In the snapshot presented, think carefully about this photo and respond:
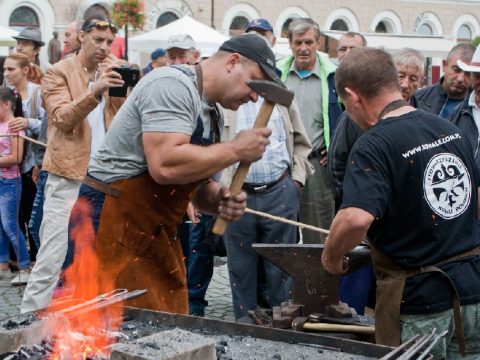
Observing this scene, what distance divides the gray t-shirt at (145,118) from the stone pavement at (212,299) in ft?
9.32

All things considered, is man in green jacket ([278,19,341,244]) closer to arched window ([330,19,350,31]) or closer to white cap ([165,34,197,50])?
white cap ([165,34,197,50])

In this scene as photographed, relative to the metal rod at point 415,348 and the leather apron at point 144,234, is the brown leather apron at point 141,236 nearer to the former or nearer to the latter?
the leather apron at point 144,234

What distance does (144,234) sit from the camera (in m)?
3.91

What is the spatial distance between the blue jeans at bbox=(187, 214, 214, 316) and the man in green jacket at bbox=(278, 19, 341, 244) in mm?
803

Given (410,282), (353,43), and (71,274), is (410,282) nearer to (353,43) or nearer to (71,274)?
(71,274)

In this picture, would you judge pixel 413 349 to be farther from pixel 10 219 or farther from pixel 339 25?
pixel 339 25

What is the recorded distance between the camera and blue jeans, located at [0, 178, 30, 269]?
7.75 m

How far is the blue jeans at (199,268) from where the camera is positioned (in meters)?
6.61

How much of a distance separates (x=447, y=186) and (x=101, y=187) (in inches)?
60.2

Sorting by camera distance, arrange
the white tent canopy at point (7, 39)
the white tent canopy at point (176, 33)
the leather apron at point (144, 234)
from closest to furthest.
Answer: the leather apron at point (144, 234), the white tent canopy at point (7, 39), the white tent canopy at point (176, 33)

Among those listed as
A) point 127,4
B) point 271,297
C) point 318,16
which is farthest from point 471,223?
point 318,16

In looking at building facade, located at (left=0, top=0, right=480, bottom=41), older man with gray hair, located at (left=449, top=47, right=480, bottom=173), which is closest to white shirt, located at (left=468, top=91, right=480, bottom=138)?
older man with gray hair, located at (left=449, top=47, right=480, bottom=173)

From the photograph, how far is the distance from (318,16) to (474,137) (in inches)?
1161

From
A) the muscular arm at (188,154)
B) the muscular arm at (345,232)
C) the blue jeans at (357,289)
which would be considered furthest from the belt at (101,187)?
the blue jeans at (357,289)
